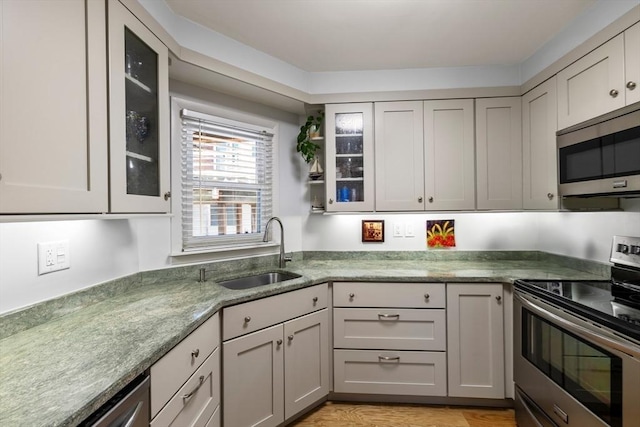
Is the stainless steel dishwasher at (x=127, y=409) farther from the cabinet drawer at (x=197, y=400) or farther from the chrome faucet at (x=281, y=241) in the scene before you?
the chrome faucet at (x=281, y=241)

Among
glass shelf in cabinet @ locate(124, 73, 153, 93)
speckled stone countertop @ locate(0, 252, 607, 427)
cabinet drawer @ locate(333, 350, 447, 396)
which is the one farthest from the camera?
cabinet drawer @ locate(333, 350, 447, 396)

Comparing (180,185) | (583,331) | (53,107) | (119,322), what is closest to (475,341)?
(583,331)

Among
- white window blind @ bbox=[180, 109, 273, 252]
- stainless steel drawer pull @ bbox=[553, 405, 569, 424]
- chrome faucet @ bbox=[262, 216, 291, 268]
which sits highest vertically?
white window blind @ bbox=[180, 109, 273, 252]

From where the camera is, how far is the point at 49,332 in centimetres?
114

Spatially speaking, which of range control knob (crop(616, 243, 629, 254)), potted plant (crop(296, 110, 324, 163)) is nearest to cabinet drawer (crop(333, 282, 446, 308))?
range control knob (crop(616, 243, 629, 254))

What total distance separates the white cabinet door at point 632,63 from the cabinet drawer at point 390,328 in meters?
1.49

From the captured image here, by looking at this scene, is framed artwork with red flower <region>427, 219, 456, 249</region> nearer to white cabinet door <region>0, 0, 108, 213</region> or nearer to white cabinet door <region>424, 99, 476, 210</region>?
white cabinet door <region>424, 99, 476, 210</region>

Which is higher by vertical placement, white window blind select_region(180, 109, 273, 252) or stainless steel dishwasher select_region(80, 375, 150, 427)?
white window blind select_region(180, 109, 273, 252)

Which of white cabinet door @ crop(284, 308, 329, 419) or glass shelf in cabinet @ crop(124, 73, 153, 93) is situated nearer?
glass shelf in cabinet @ crop(124, 73, 153, 93)

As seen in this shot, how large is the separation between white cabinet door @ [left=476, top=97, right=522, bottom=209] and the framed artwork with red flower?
34 centimetres

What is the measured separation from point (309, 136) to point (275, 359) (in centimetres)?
167

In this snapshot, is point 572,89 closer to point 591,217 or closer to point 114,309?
point 591,217

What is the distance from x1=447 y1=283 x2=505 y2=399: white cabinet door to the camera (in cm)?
203

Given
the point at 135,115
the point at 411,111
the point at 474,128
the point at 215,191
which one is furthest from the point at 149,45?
the point at 474,128
